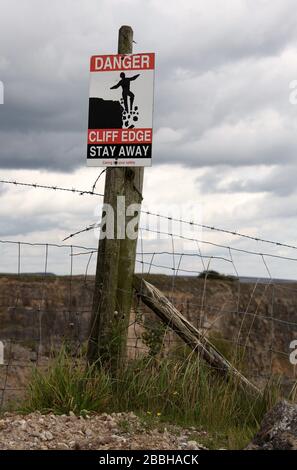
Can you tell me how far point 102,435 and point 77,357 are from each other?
1461 millimetres

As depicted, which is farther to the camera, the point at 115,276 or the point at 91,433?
the point at 115,276

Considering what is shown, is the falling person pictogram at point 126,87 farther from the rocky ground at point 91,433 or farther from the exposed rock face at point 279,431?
the exposed rock face at point 279,431

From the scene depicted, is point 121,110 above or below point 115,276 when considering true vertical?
above

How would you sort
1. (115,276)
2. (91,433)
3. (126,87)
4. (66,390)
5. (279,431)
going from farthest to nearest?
(126,87) → (115,276) → (66,390) → (91,433) → (279,431)

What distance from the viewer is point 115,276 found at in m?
7.33

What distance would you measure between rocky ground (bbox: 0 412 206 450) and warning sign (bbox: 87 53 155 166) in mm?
2569

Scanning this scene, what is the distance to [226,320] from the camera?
19781 millimetres

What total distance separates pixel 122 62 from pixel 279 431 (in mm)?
3962

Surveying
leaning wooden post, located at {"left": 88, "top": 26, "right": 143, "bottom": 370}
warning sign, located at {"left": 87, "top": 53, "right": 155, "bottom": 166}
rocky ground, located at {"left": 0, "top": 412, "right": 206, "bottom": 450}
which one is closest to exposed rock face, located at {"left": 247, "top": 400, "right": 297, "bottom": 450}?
rocky ground, located at {"left": 0, "top": 412, "right": 206, "bottom": 450}

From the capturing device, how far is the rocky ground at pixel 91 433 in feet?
19.0

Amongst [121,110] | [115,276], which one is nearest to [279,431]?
[115,276]

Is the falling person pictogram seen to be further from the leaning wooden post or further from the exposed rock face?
the exposed rock face

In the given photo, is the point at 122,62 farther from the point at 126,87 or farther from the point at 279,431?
the point at 279,431
